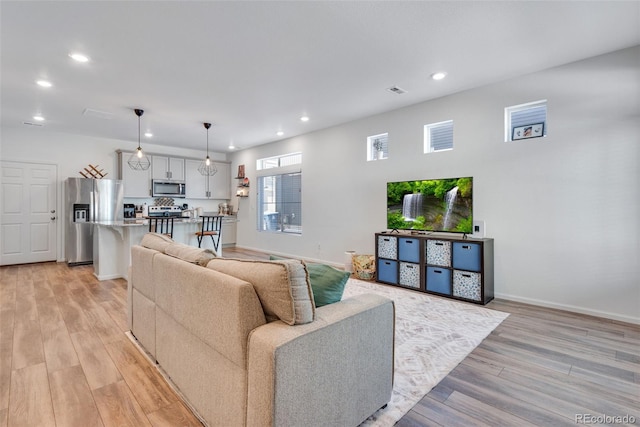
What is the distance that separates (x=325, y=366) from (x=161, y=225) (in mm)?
4293

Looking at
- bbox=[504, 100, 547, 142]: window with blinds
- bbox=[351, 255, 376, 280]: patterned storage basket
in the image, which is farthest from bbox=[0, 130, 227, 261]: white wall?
bbox=[504, 100, 547, 142]: window with blinds

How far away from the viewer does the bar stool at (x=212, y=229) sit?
534 centimetres

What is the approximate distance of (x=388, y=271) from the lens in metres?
4.46

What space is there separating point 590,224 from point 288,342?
11.8 ft

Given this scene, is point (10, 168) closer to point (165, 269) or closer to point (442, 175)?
point (165, 269)

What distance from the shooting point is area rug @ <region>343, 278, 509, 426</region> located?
1.90 meters

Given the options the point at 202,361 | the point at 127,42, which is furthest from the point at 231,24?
the point at 202,361

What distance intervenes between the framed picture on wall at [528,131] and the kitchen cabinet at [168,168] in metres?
6.85

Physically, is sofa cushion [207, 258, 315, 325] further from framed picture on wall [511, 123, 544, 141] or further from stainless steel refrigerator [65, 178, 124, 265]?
stainless steel refrigerator [65, 178, 124, 265]

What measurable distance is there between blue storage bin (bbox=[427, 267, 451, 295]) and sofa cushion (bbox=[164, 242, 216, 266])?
295cm

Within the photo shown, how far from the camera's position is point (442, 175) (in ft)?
14.2

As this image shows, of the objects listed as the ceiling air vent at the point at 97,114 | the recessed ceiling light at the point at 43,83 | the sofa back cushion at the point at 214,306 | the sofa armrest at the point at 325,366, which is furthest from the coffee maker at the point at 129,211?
the sofa armrest at the point at 325,366

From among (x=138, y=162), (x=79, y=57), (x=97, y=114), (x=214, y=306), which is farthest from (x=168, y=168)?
(x=214, y=306)

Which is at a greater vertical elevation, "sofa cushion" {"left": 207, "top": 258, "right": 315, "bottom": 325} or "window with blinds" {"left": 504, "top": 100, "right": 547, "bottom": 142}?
"window with blinds" {"left": 504, "top": 100, "right": 547, "bottom": 142}
